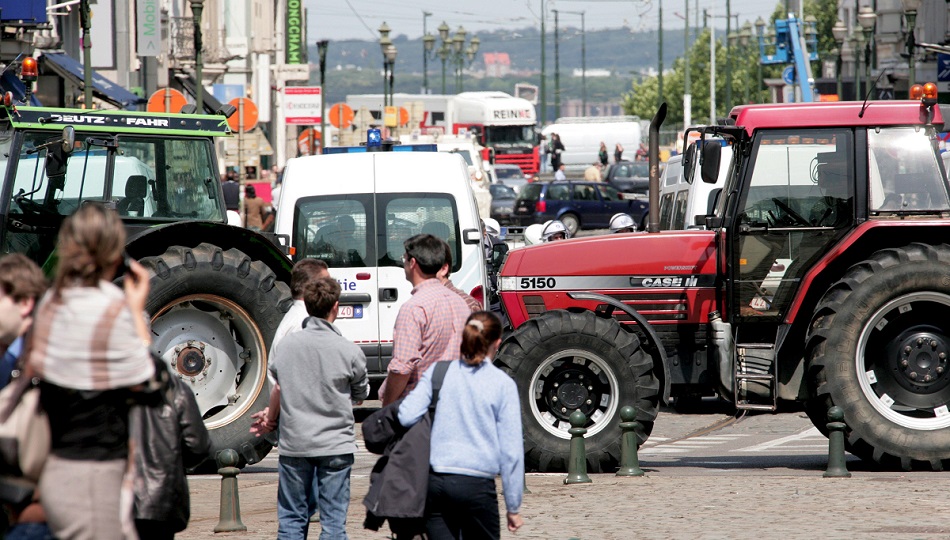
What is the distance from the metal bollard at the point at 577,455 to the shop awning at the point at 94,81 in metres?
20.7

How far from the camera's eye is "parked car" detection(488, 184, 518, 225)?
52156mm

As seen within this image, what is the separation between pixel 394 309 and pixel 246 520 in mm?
5279

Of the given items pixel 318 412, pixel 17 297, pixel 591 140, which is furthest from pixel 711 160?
pixel 591 140

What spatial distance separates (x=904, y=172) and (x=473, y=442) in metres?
6.08

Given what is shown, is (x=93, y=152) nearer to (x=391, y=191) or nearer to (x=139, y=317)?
(x=391, y=191)

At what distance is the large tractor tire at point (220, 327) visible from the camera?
11.7 meters

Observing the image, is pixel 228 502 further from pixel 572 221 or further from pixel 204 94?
pixel 572 221

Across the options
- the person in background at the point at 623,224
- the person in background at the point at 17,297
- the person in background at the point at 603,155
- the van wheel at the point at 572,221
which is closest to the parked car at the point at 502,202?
the van wheel at the point at 572,221

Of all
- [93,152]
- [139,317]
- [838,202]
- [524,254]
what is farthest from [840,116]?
[139,317]

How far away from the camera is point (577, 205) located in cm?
4803

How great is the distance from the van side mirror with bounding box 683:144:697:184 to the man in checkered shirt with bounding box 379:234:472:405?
3.91 m

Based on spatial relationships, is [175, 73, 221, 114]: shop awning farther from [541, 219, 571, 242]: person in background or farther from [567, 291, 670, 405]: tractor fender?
[567, 291, 670, 405]: tractor fender

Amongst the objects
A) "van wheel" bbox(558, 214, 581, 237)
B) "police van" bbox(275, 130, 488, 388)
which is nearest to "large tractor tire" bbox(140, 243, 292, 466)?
"police van" bbox(275, 130, 488, 388)

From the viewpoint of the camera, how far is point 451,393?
659 centimetres
